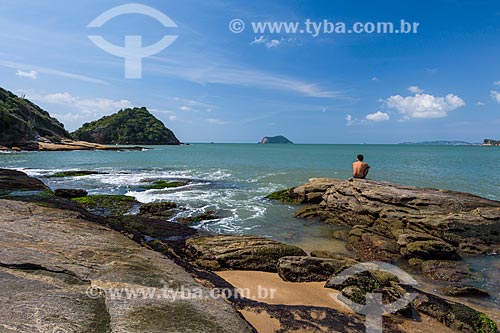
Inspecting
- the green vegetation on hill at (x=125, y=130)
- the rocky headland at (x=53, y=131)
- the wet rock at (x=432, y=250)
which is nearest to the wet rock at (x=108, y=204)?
the wet rock at (x=432, y=250)

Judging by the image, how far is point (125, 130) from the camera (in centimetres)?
17525

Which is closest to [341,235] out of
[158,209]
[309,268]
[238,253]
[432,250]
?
[432,250]

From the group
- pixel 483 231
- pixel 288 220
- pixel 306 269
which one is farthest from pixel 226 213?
pixel 483 231

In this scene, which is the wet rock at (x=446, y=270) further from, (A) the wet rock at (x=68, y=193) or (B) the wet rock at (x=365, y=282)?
(A) the wet rock at (x=68, y=193)

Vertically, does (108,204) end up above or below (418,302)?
above

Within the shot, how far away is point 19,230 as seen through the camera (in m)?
6.96

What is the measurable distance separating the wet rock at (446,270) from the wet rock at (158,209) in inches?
509

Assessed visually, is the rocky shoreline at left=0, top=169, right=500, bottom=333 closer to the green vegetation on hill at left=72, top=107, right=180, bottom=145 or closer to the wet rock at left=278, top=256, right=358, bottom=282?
the wet rock at left=278, top=256, right=358, bottom=282

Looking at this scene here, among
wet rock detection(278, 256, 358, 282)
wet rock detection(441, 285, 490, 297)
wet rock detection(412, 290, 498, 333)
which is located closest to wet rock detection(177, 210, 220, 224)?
wet rock detection(278, 256, 358, 282)

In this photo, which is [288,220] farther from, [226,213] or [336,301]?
[336,301]

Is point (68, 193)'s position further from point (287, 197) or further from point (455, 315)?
point (455, 315)

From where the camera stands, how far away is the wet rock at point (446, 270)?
31.0ft

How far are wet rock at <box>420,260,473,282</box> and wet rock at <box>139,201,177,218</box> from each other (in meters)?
12.9

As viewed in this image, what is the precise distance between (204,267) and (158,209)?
939 centimetres
